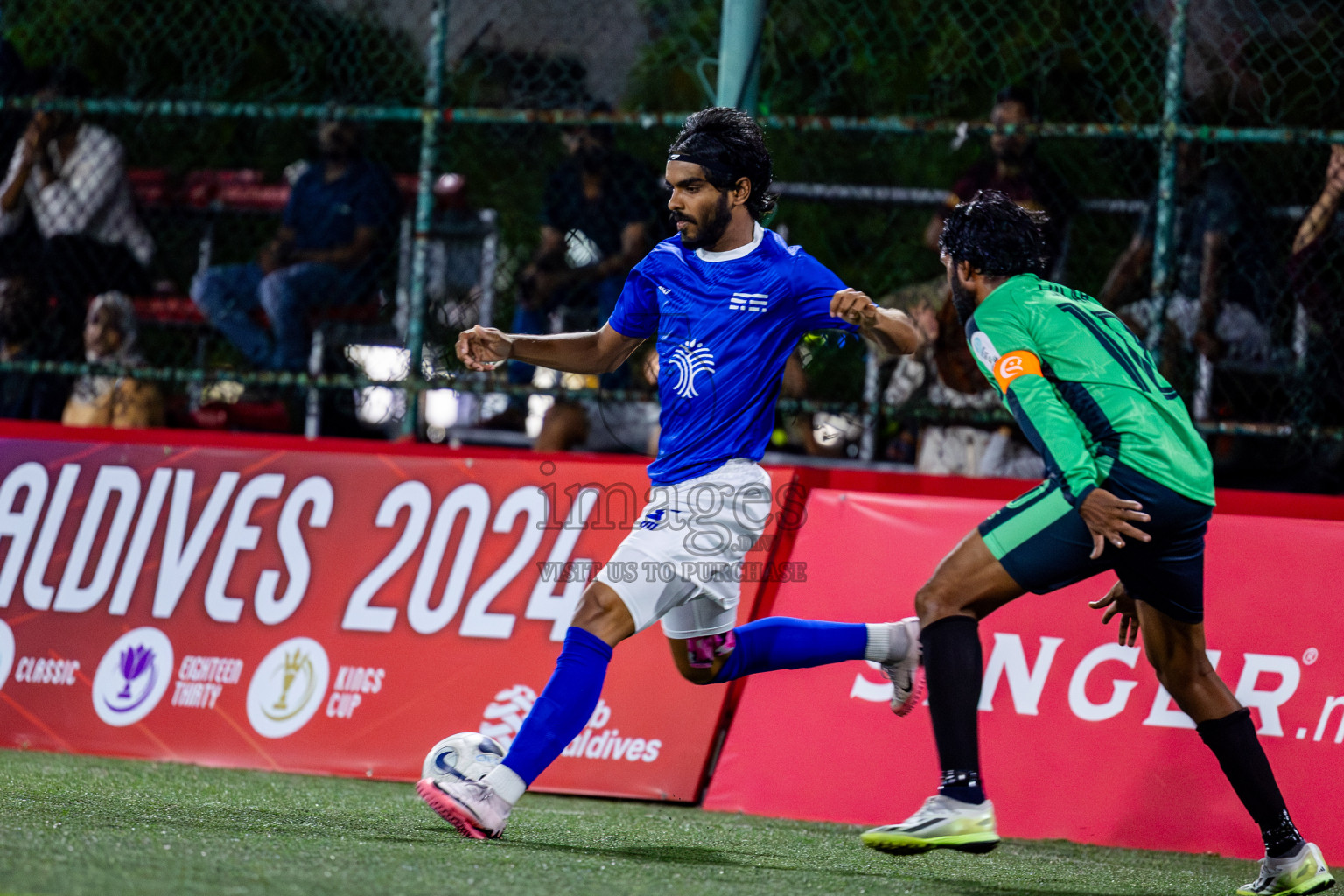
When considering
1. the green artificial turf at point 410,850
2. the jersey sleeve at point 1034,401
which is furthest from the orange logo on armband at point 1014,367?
the green artificial turf at point 410,850

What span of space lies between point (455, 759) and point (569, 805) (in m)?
1.28

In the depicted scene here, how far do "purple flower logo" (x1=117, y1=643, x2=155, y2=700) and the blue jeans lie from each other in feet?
5.42

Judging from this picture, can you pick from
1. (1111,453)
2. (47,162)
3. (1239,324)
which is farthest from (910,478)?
(47,162)

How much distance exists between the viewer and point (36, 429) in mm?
6289

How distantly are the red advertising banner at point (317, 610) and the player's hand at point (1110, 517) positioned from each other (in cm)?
200

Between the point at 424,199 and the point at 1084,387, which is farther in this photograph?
the point at 424,199

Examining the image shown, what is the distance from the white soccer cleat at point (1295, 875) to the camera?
3.79 m

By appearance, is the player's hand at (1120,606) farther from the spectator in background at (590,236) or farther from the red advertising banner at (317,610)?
the spectator in background at (590,236)

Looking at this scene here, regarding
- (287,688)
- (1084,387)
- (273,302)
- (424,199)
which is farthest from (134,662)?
(1084,387)

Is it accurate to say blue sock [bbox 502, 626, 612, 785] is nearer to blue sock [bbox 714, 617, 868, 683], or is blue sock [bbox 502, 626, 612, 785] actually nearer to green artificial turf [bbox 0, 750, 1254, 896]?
green artificial turf [bbox 0, 750, 1254, 896]

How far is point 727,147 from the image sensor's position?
411 centimetres

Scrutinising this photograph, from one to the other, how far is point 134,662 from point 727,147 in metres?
3.26

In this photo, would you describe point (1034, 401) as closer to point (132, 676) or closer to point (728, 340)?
point (728, 340)

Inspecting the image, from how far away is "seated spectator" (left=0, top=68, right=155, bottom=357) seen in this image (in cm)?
730
